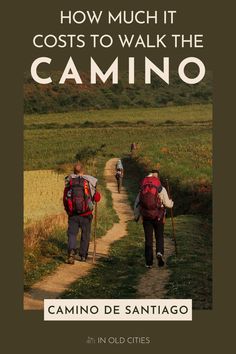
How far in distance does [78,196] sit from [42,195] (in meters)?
16.7

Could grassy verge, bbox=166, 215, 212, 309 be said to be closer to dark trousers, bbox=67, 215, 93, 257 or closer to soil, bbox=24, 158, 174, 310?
soil, bbox=24, 158, 174, 310

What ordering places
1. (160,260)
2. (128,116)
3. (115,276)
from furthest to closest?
(128,116), (160,260), (115,276)

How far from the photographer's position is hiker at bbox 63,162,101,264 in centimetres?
1623

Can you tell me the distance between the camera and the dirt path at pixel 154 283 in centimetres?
1448

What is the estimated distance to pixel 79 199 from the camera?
16.3m

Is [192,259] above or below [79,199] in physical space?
below

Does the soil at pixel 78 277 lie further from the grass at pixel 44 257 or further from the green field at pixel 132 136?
the green field at pixel 132 136

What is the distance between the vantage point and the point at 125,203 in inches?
1246

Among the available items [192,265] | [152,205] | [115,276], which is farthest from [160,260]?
[152,205]

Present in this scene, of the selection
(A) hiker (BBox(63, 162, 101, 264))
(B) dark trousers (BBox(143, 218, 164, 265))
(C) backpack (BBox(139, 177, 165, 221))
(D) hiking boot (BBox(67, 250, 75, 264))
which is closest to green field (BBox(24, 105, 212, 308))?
(B) dark trousers (BBox(143, 218, 164, 265))

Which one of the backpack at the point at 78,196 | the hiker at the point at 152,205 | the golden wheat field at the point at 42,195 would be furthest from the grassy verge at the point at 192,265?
the golden wheat field at the point at 42,195

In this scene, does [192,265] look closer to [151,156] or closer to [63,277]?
[63,277]

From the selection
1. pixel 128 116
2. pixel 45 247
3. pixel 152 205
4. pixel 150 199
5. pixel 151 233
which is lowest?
pixel 45 247

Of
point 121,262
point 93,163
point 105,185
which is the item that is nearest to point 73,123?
point 93,163
